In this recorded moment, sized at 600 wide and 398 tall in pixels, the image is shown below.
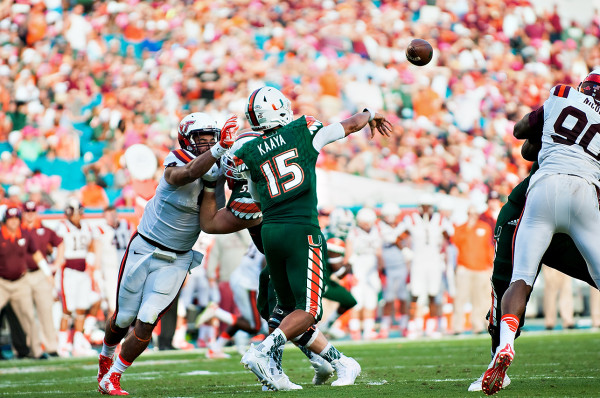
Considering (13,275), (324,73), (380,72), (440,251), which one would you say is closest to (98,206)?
(13,275)

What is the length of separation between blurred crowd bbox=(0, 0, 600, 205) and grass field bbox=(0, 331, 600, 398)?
442 centimetres

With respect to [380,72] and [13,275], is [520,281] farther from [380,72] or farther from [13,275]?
[380,72]

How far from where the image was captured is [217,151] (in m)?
5.51

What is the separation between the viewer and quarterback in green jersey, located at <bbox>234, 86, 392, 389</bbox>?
17.5 ft

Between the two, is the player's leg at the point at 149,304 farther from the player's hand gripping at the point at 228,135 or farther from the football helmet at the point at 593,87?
the football helmet at the point at 593,87

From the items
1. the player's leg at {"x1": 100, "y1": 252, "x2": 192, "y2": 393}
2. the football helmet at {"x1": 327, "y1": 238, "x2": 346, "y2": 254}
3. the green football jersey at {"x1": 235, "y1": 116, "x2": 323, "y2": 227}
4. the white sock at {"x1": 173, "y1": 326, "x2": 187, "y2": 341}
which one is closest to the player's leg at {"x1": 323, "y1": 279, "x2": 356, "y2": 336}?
the football helmet at {"x1": 327, "y1": 238, "x2": 346, "y2": 254}

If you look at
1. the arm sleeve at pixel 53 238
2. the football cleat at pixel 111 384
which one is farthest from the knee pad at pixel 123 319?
the arm sleeve at pixel 53 238

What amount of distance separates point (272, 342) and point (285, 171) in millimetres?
1019

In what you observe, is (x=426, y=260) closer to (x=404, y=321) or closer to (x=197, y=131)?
(x=404, y=321)

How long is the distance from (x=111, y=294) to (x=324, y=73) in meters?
8.44

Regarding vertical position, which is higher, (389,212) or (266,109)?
(266,109)

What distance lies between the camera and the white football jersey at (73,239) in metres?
11.5

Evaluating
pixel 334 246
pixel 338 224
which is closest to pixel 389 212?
pixel 338 224

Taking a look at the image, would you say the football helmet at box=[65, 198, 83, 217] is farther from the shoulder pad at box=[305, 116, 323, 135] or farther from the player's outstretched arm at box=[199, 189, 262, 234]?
the shoulder pad at box=[305, 116, 323, 135]
